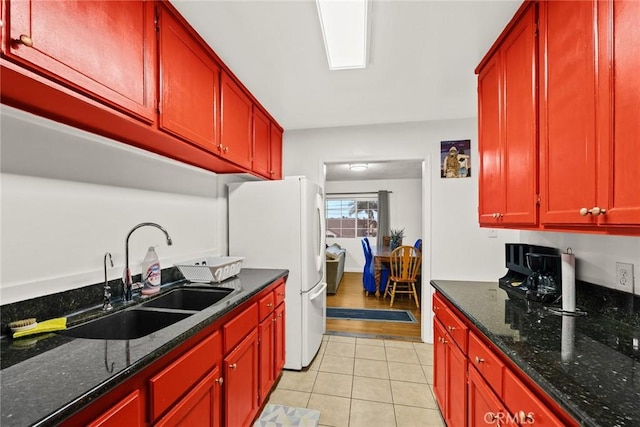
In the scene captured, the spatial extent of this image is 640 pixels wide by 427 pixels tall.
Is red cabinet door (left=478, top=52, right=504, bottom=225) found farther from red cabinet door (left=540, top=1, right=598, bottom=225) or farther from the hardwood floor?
the hardwood floor

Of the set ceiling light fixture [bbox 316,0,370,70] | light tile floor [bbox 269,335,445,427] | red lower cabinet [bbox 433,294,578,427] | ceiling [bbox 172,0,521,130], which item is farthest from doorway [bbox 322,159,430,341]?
ceiling light fixture [bbox 316,0,370,70]

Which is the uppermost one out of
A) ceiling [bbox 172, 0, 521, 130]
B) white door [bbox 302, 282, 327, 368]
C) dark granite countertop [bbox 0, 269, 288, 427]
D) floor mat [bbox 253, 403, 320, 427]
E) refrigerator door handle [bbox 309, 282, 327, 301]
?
ceiling [bbox 172, 0, 521, 130]

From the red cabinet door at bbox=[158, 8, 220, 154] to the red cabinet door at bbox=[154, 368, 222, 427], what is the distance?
1158mm

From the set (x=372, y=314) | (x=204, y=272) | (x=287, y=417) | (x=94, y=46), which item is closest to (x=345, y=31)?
(x=94, y=46)

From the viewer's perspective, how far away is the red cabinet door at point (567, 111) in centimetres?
93

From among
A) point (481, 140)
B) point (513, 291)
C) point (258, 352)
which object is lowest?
point (258, 352)

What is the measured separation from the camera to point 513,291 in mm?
1643

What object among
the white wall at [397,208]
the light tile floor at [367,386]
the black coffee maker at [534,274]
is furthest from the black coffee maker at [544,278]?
the white wall at [397,208]

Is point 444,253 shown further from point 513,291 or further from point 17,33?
point 17,33

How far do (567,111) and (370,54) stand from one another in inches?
43.0

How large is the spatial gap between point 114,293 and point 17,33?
3.88ft

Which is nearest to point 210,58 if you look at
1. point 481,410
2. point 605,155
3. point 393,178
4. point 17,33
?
point 17,33

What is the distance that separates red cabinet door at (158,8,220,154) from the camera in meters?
1.26

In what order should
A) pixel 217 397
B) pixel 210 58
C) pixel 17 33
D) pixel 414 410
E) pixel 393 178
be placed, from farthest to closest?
1. pixel 393 178
2. pixel 414 410
3. pixel 210 58
4. pixel 217 397
5. pixel 17 33
